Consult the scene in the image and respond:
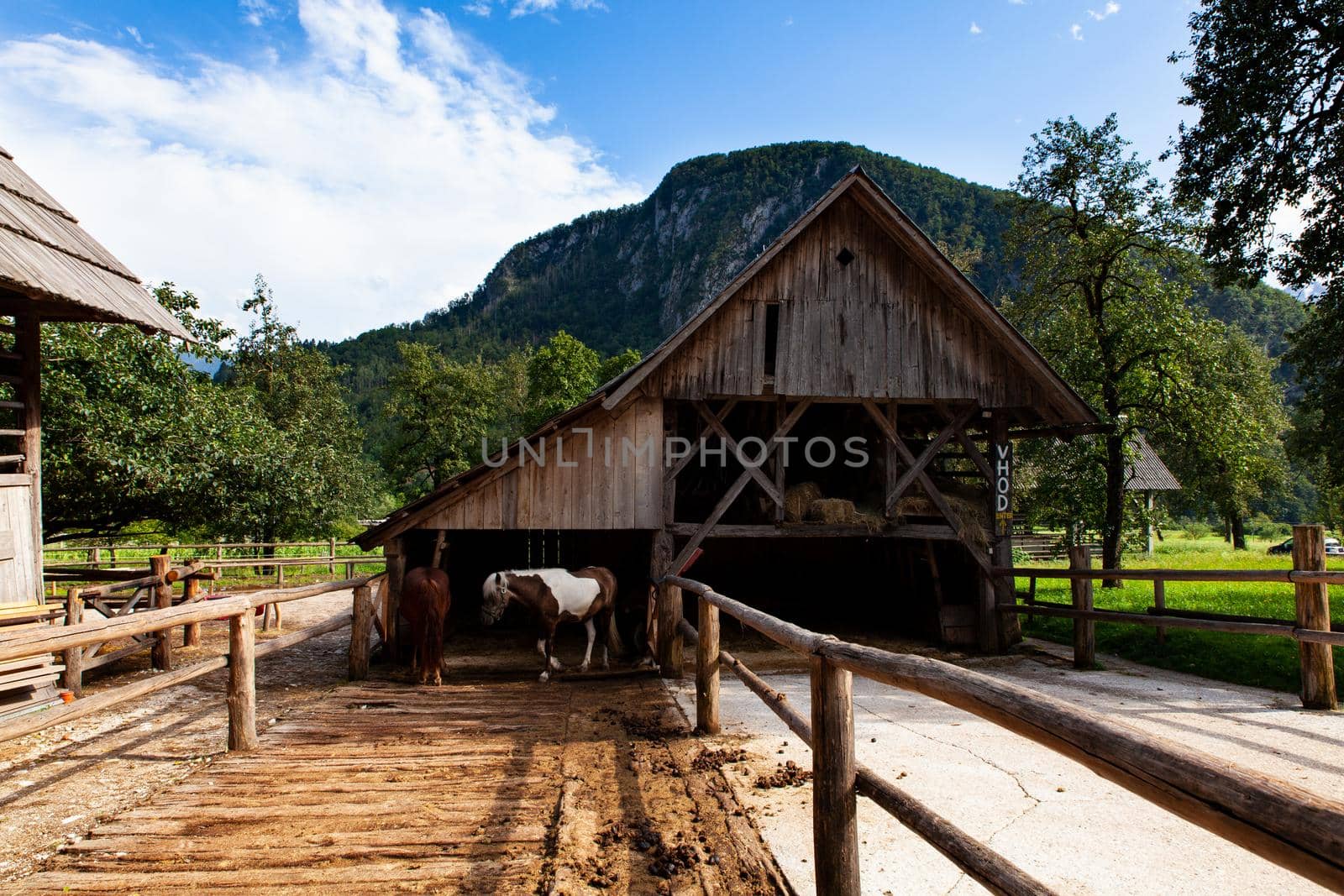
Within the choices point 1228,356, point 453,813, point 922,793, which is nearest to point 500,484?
point 453,813

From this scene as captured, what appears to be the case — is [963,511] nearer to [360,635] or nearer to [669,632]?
[669,632]

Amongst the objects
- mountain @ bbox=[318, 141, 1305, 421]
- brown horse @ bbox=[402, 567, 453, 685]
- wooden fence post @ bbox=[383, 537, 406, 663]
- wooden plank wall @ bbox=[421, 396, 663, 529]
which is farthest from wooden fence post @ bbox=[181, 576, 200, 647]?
mountain @ bbox=[318, 141, 1305, 421]

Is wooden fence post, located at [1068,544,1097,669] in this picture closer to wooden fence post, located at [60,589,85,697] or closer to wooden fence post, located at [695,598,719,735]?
wooden fence post, located at [695,598,719,735]

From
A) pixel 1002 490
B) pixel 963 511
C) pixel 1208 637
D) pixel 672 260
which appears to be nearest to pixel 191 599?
pixel 963 511

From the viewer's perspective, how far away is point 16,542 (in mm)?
7426

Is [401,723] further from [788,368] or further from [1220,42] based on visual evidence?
[1220,42]

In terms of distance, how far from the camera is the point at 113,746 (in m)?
5.94

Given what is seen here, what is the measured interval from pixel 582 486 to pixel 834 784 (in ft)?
23.7

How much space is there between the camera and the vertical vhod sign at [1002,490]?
1109 centimetres

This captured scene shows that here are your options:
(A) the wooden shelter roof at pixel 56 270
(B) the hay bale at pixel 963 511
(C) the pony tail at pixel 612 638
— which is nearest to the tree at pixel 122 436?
(A) the wooden shelter roof at pixel 56 270

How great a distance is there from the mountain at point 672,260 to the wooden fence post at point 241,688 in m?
70.6

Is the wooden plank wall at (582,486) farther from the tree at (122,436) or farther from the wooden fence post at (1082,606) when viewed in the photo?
the tree at (122,436)

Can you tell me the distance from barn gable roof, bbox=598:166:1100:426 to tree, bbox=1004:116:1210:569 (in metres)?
3.40

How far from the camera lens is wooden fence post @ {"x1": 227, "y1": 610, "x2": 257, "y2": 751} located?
541 centimetres
